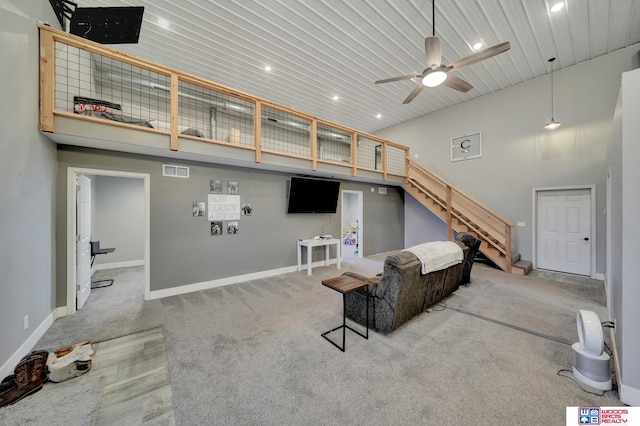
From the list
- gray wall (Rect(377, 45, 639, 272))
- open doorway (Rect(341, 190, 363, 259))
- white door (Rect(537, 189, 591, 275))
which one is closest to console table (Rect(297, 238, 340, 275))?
open doorway (Rect(341, 190, 363, 259))

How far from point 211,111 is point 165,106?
0.98m

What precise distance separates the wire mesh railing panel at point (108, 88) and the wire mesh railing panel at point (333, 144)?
4.58 m

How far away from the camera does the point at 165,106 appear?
5.43 metres

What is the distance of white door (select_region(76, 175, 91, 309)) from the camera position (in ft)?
11.2

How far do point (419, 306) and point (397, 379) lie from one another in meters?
1.30

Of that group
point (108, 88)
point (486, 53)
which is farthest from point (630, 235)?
point (108, 88)

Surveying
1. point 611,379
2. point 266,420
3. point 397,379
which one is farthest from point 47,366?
point 611,379

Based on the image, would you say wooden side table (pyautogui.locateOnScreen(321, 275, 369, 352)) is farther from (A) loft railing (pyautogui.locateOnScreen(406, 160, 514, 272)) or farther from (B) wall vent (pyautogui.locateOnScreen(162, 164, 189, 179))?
(A) loft railing (pyautogui.locateOnScreen(406, 160, 514, 272))

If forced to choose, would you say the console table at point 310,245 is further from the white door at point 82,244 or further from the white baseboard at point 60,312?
the white baseboard at point 60,312

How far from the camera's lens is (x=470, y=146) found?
265 inches

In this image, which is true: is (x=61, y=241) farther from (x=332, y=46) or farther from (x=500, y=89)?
(x=500, y=89)

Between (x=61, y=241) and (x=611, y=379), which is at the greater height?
(x=61, y=241)

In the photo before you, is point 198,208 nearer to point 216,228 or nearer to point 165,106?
point 216,228
